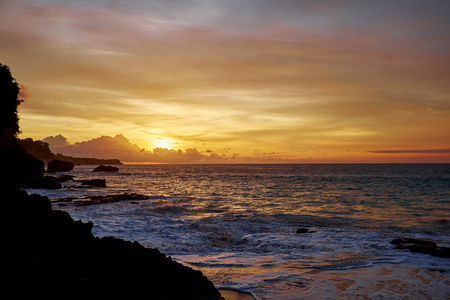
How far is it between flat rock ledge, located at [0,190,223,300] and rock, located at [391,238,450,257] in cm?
1008

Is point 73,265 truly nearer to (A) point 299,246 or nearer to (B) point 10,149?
(A) point 299,246

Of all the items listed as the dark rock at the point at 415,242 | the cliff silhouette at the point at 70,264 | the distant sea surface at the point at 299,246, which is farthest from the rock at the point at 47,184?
the dark rock at the point at 415,242

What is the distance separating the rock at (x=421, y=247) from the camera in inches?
461

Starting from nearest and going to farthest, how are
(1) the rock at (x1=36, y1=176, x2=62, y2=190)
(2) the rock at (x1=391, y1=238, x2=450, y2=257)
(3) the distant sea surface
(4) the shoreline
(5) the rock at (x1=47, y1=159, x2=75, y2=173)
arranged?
(4) the shoreline < (3) the distant sea surface < (2) the rock at (x1=391, y1=238, x2=450, y2=257) < (1) the rock at (x1=36, y1=176, x2=62, y2=190) < (5) the rock at (x1=47, y1=159, x2=75, y2=173)

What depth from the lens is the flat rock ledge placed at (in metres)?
4.74

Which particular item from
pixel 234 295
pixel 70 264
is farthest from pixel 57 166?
pixel 70 264

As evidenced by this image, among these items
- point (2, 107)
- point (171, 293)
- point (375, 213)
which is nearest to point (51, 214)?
point (171, 293)

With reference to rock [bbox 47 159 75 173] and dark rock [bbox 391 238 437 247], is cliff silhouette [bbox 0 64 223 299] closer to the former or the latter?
dark rock [bbox 391 238 437 247]

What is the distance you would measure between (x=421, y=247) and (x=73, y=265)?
12968 mm

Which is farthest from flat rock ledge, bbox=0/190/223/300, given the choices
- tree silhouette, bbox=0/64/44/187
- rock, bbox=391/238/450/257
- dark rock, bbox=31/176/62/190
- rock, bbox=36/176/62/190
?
rock, bbox=36/176/62/190

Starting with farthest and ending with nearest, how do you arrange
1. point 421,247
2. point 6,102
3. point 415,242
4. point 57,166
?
point 57,166 → point 6,102 → point 415,242 → point 421,247

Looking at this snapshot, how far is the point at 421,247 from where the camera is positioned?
12.4 m

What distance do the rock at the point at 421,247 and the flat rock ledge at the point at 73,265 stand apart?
33.1 ft

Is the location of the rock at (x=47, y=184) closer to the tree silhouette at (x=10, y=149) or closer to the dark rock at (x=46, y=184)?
the dark rock at (x=46, y=184)
